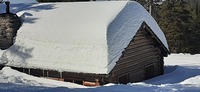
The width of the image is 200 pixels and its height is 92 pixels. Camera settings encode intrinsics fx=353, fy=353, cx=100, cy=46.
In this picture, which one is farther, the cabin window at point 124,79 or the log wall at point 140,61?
the cabin window at point 124,79

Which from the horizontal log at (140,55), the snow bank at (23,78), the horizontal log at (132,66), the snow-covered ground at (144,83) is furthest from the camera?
the horizontal log at (140,55)

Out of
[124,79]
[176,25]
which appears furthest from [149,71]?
[176,25]

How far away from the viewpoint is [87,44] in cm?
1747

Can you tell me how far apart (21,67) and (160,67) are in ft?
30.0

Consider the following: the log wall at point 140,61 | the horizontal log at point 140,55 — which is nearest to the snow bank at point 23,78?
the log wall at point 140,61

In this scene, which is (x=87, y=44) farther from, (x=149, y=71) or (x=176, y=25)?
(x=176, y=25)

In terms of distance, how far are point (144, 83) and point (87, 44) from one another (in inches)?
133

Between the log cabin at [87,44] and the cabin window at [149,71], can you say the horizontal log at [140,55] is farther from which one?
the cabin window at [149,71]

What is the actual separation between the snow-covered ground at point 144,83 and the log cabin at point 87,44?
0.71 m

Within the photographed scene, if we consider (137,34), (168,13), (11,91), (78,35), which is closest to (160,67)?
(137,34)

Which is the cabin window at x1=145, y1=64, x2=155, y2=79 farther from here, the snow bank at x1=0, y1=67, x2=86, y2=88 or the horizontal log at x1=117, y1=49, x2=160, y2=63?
the snow bank at x1=0, y1=67, x2=86, y2=88

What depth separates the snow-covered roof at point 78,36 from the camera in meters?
17.3

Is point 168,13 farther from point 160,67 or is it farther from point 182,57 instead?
point 160,67

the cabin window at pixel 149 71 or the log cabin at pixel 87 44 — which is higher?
the log cabin at pixel 87 44
